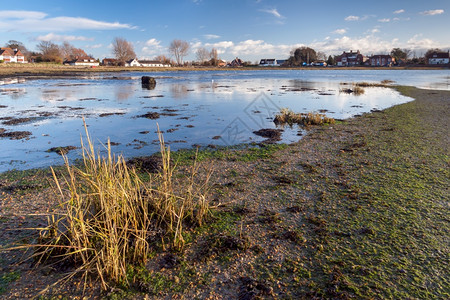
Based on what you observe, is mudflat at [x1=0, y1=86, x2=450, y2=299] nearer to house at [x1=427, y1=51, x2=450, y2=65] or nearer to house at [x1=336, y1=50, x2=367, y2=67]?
house at [x1=427, y1=51, x2=450, y2=65]

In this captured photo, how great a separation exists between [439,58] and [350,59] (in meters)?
45.2

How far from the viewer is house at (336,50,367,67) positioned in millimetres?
162587

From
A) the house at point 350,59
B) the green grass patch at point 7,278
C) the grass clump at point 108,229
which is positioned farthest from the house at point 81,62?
the house at point 350,59

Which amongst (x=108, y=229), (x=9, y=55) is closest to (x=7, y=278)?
(x=108, y=229)

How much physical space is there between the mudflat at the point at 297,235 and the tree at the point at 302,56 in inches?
6360

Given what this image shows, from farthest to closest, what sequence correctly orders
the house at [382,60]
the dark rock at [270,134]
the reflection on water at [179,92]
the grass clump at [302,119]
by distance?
the house at [382,60] < the reflection on water at [179,92] < the grass clump at [302,119] < the dark rock at [270,134]

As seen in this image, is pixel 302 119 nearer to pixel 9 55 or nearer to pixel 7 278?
pixel 7 278

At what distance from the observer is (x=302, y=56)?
159 metres

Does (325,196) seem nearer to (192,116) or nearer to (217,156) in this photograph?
(217,156)

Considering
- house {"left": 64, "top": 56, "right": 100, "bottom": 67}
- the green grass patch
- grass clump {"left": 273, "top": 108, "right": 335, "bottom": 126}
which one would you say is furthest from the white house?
the green grass patch

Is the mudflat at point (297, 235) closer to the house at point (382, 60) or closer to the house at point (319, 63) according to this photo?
the house at point (382, 60)

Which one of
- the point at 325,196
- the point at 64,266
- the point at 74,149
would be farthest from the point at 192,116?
Answer: the point at 64,266

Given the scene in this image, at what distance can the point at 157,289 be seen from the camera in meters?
3.73

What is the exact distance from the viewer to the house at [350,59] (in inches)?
6401
